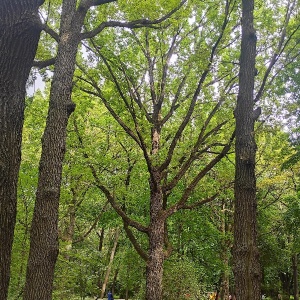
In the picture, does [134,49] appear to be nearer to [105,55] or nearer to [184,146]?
[105,55]

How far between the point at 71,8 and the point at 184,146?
613 cm

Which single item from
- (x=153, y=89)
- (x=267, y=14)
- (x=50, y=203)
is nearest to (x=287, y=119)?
(x=267, y=14)

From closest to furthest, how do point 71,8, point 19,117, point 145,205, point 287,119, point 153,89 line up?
point 19,117, point 71,8, point 287,119, point 153,89, point 145,205

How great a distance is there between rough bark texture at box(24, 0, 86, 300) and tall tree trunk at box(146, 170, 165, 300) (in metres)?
5.40

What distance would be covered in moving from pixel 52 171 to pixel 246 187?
110 inches

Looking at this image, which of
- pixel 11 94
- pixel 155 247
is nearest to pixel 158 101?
pixel 155 247

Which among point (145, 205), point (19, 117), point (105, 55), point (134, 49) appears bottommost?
point (19, 117)

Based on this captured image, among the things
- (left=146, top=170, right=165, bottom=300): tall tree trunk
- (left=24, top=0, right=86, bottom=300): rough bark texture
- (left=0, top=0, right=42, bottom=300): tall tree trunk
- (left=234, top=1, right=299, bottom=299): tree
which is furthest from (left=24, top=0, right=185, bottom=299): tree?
(left=146, top=170, right=165, bottom=300): tall tree trunk

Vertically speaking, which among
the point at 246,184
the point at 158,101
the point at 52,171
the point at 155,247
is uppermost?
the point at 158,101

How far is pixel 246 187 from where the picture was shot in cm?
527

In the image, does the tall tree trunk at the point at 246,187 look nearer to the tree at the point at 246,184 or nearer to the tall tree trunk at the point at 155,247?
the tree at the point at 246,184

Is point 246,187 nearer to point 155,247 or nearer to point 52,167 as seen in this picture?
point 52,167

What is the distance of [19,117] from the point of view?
2967 mm

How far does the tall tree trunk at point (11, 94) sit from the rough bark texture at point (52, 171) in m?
1.96
